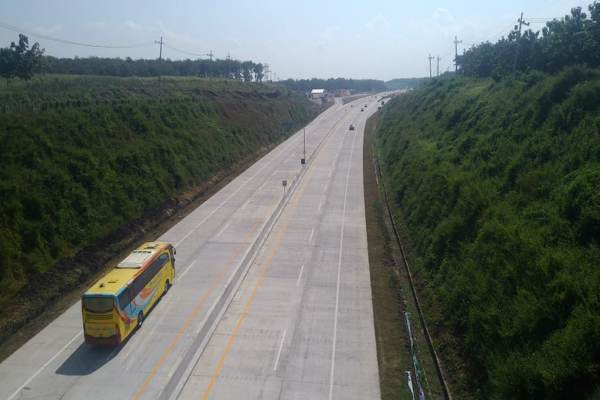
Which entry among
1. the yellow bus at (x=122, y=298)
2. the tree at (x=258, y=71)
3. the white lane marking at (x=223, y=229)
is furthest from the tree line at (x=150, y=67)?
the yellow bus at (x=122, y=298)

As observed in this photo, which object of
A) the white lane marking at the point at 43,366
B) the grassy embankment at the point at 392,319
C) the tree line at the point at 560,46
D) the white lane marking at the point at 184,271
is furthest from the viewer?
the tree line at the point at 560,46

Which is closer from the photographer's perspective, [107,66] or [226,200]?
[226,200]

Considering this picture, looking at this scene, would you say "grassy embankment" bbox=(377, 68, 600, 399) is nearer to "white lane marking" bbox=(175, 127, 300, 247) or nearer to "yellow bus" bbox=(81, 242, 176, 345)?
"yellow bus" bbox=(81, 242, 176, 345)

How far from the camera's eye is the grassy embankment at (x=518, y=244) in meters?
14.7

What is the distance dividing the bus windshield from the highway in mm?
2094

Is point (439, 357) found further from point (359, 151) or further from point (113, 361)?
point (359, 151)

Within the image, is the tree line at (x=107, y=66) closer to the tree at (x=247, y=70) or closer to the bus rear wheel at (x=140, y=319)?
the tree at (x=247, y=70)

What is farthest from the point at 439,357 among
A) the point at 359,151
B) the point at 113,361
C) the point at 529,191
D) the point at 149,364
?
the point at 359,151

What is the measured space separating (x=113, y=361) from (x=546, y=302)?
1669cm

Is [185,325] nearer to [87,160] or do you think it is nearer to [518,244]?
[518,244]

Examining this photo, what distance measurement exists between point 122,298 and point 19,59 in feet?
150

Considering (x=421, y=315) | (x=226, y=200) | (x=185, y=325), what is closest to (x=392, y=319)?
(x=421, y=315)

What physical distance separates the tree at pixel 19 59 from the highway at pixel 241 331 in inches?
1243

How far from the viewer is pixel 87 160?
119 feet
